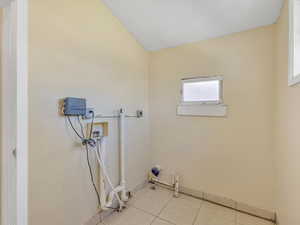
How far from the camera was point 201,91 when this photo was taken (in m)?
2.00

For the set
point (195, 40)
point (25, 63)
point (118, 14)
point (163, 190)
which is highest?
point (118, 14)

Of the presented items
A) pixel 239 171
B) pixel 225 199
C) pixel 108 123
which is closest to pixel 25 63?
pixel 108 123

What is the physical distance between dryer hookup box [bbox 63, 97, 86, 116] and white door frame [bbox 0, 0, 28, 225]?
0.27 meters

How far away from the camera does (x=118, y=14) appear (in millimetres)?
1764

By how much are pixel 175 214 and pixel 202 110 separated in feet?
4.29

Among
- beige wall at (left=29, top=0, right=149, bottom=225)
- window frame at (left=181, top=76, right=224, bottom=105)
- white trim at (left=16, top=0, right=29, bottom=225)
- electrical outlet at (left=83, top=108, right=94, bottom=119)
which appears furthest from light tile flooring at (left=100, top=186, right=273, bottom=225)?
window frame at (left=181, top=76, right=224, bottom=105)

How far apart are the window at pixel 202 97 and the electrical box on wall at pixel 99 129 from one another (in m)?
1.05

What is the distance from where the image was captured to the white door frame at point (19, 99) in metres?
0.99

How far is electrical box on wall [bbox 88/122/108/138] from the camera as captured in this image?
1.55 metres

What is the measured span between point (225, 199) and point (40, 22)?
2.62 metres

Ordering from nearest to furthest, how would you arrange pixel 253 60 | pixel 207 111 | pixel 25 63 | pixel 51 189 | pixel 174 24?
pixel 25 63 → pixel 51 189 → pixel 253 60 → pixel 174 24 → pixel 207 111

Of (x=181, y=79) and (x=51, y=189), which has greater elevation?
(x=181, y=79)

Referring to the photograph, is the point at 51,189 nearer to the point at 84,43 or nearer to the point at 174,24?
the point at 84,43

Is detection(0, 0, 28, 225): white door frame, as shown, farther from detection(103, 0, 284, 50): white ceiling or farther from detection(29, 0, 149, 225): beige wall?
detection(103, 0, 284, 50): white ceiling
